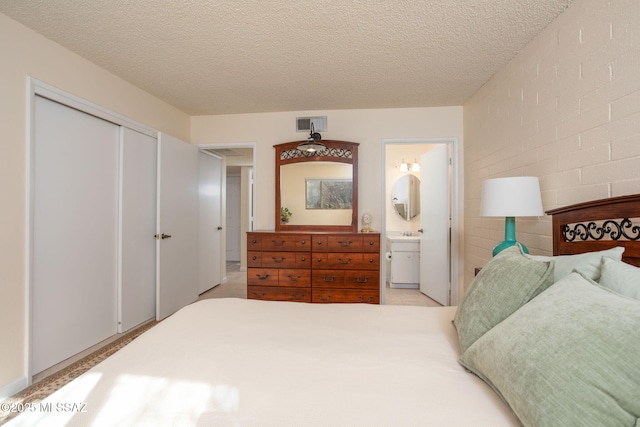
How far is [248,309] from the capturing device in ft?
5.08

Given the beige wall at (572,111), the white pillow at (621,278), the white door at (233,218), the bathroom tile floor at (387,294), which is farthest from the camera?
the white door at (233,218)

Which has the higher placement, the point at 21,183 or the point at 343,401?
the point at 21,183

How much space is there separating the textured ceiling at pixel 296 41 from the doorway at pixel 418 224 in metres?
0.88

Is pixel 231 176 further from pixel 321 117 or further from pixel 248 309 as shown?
pixel 248 309

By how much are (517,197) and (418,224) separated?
3.06m

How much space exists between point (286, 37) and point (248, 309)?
75.2 inches

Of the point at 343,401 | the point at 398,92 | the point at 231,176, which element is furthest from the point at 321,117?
the point at 231,176

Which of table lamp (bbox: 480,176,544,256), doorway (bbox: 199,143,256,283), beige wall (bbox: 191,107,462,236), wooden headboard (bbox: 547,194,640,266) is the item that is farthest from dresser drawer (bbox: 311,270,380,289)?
Result: wooden headboard (bbox: 547,194,640,266)

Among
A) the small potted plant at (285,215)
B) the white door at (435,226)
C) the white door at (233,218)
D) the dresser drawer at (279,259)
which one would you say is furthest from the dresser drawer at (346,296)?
the white door at (233,218)

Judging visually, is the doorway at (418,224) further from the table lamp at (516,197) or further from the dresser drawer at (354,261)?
the table lamp at (516,197)

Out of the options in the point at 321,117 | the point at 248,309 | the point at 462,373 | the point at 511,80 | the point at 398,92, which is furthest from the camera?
the point at 321,117

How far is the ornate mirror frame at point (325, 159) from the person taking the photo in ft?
11.3

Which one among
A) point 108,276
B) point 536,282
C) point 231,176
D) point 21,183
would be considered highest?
point 231,176

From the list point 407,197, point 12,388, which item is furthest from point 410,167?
point 12,388
